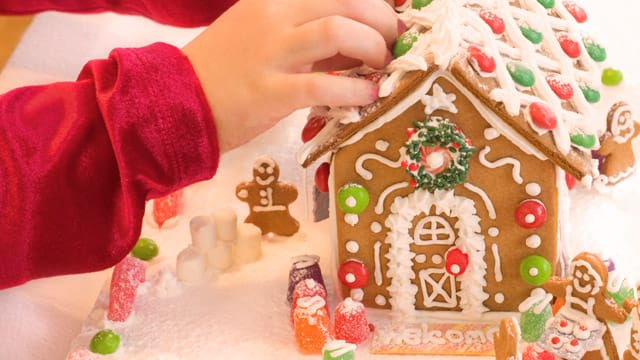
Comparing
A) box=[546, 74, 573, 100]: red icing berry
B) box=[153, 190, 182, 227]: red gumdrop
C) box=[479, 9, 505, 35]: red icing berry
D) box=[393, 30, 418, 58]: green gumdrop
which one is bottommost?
box=[153, 190, 182, 227]: red gumdrop

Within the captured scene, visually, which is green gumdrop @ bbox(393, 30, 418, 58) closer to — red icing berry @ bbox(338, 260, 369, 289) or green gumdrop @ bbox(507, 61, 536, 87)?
green gumdrop @ bbox(507, 61, 536, 87)

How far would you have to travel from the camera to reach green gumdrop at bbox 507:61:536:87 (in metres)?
0.82

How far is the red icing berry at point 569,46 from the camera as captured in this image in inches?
36.2

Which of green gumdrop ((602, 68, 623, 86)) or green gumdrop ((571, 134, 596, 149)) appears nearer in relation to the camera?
green gumdrop ((571, 134, 596, 149))

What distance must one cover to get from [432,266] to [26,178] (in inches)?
14.3

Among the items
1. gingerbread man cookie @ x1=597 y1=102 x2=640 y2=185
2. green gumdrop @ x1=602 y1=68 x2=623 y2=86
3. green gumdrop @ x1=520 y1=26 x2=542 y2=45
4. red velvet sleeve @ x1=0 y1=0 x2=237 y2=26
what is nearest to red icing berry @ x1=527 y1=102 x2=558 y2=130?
green gumdrop @ x1=520 y1=26 x2=542 y2=45

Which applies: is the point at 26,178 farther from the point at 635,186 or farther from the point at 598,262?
the point at 635,186

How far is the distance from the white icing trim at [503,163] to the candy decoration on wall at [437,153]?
0.04 ft

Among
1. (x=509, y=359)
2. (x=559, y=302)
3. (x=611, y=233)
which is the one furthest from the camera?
(x=611, y=233)

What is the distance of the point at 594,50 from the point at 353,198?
0.94 ft

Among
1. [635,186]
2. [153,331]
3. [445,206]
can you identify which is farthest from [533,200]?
[153,331]

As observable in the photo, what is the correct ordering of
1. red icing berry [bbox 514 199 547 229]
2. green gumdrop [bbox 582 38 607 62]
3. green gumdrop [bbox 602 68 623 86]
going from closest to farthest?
red icing berry [bbox 514 199 547 229]
green gumdrop [bbox 582 38 607 62]
green gumdrop [bbox 602 68 623 86]

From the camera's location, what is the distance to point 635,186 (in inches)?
40.1

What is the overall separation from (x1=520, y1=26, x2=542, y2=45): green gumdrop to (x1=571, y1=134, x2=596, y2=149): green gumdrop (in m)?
0.11
